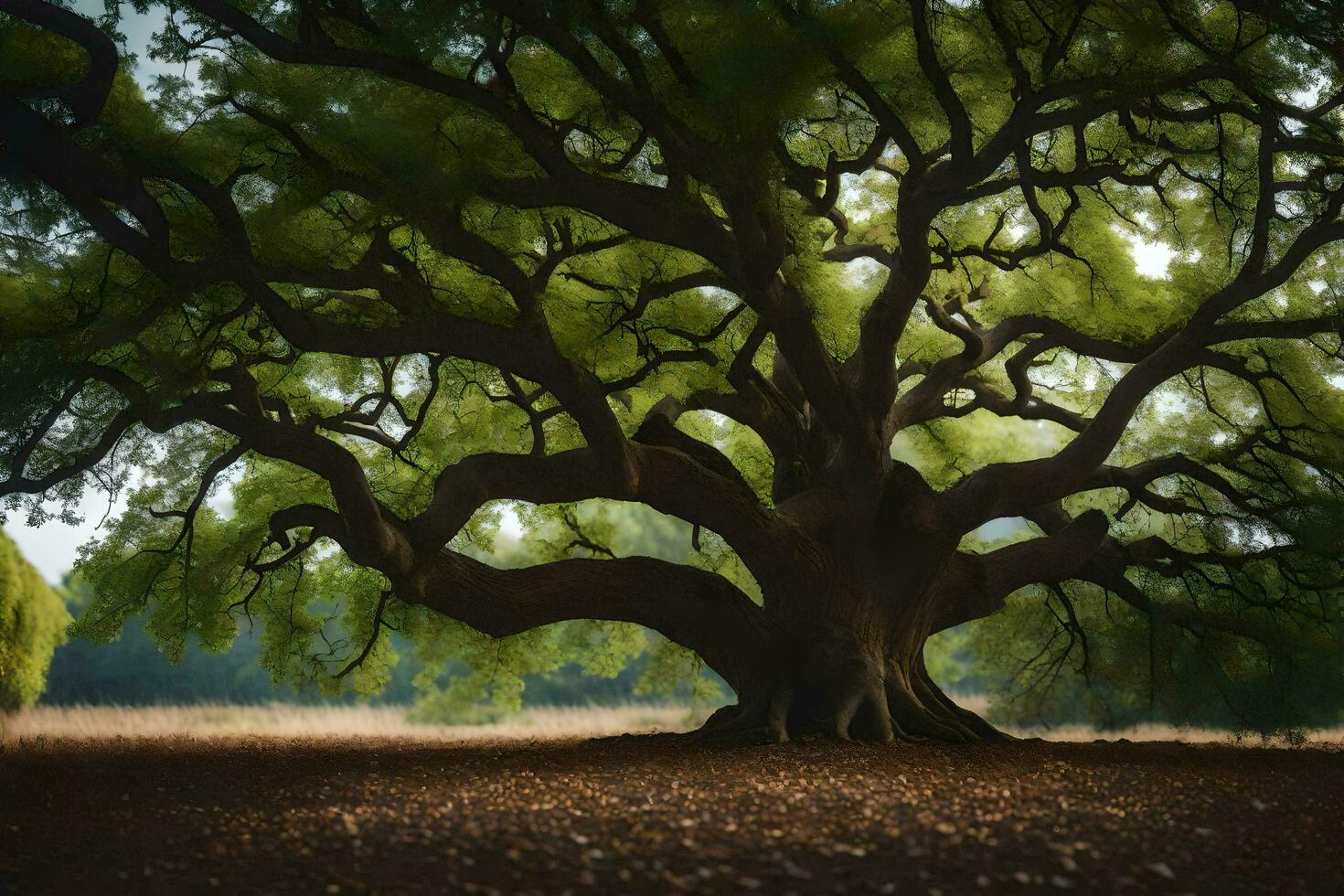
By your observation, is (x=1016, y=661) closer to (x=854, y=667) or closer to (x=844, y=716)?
(x=854, y=667)

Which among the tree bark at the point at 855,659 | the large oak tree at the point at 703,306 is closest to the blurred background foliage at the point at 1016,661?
the large oak tree at the point at 703,306

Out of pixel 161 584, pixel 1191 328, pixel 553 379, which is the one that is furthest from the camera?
pixel 161 584

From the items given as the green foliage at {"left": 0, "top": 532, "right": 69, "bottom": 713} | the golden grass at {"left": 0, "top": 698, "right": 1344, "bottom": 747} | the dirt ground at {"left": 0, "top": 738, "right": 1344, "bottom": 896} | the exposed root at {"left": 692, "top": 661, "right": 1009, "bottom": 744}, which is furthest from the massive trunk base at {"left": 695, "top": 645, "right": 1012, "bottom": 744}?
the green foliage at {"left": 0, "top": 532, "right": 69, "bottom": 713}

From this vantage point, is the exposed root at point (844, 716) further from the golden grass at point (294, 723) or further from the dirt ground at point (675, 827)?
the golden grass at point (294, 723)

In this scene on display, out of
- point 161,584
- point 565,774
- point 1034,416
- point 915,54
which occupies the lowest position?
point 565,774

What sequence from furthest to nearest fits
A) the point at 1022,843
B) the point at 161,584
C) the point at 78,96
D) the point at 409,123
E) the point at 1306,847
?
1. the point at 161,584
2. the point at 409,123
3. the point at 78,96
4. the point at 1306,847
5. the point at 1022,843

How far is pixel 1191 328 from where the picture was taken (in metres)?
7.65

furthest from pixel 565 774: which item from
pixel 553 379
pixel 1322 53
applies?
pixel 1322 53

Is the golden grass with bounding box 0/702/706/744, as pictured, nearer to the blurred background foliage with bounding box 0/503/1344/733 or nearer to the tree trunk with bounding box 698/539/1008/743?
the blurred background foliage with bounding box 0/503/1344/733

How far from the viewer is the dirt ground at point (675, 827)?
365 cm

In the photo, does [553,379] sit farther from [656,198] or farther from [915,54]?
[915,54]

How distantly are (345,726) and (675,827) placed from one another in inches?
445

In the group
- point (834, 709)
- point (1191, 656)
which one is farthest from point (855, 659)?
point (1191, 656)

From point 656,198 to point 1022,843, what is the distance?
158 inches
